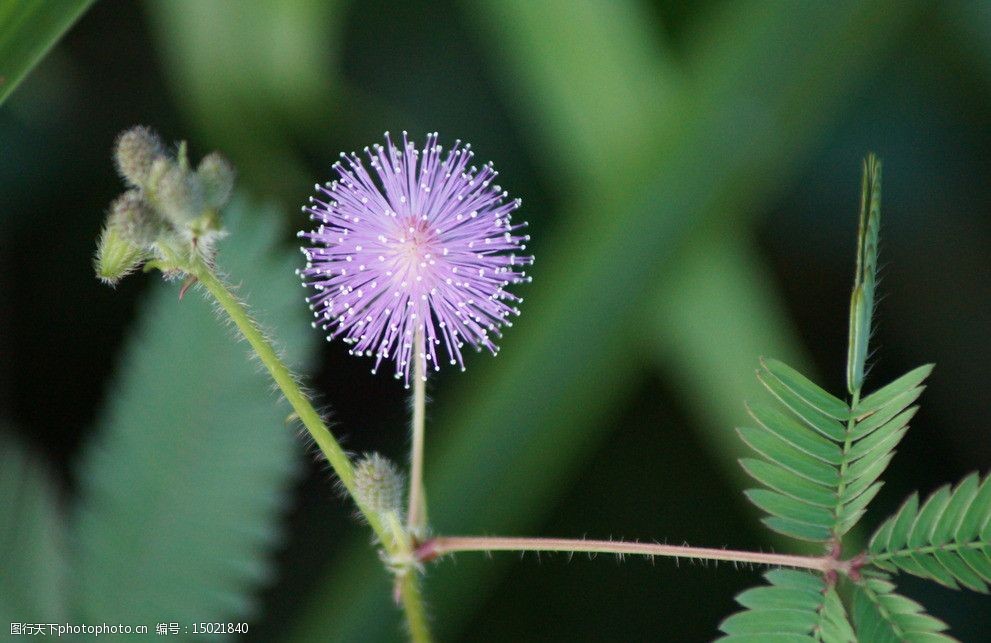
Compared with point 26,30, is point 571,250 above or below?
above

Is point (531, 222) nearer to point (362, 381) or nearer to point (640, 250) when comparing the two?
point (640, 250)

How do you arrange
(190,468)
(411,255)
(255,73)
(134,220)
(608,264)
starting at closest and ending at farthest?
1. (134,220)
2. (411,255)
3. (190,468)
4. (608,264)
5. (255,73)

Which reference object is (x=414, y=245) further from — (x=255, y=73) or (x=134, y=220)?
(x=255, y=73)

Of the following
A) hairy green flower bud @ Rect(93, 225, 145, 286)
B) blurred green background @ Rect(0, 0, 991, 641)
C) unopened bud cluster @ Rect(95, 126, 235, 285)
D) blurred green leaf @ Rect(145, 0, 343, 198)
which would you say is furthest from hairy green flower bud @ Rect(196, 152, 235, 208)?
blurred green leaf @ Rect(145, 0, 343, 198)

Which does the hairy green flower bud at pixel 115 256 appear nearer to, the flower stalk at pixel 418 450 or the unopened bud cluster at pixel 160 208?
the unopened bud cluster at pixel 160 208

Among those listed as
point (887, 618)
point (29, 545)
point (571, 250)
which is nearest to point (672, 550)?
point (887, 618)

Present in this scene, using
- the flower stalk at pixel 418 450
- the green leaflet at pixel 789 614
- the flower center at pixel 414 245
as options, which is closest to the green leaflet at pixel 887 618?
the green leaflet at pixel 789 614
